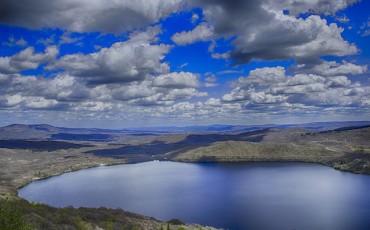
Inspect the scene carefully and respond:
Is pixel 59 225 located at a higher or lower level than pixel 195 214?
higher

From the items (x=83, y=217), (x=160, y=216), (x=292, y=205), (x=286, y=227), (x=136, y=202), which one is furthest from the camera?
(x=136, y=202)

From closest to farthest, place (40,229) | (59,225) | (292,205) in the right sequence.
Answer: (40,229) < (59,225) < (292,205)

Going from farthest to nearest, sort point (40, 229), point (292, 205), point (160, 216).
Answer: point (292, 205)
point (160, 216)
point (40, 229)

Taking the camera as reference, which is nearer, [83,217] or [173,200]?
[83,217]

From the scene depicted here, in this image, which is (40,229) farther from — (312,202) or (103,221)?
(312,202)

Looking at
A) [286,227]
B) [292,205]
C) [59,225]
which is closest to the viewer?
[59,225]

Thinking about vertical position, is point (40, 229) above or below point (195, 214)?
above

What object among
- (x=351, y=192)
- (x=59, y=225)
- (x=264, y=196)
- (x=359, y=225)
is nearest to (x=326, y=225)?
(x=359, y=225)

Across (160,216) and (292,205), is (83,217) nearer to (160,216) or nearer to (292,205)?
(160,216)

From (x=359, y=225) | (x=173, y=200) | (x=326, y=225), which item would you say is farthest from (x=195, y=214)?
(x=359, y=225)
